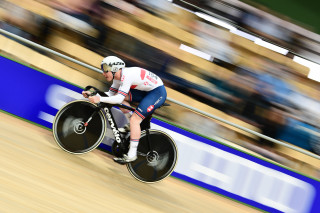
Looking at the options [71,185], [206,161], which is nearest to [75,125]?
[71,185]

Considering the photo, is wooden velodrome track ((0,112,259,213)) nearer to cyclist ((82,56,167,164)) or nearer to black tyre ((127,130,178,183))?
black tyre ((127,130,178,183))

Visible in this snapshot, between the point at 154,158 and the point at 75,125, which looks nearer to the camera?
the point at 75,125

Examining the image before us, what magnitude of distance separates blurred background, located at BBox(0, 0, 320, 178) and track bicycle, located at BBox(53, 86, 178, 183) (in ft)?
3.57

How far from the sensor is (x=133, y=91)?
16.1 ft

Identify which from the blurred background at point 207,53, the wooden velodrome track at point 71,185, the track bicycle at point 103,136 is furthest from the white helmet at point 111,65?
the blurred background at point 207,53

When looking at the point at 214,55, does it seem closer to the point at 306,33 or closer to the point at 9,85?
the point at 306,33

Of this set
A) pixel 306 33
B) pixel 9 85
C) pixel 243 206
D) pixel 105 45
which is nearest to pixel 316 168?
pixel 243 206

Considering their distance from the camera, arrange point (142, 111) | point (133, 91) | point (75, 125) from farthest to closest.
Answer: point (133, 91) → point (75, 125) → point (142, 111)

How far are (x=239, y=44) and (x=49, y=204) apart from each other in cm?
440

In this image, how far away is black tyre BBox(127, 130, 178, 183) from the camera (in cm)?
495

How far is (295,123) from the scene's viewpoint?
6246 mm

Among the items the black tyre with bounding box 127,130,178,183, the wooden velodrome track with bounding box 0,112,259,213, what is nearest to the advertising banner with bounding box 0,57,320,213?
the wooden velodrome track with bounding box 0,112,259,213

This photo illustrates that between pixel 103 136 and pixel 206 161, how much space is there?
156cm

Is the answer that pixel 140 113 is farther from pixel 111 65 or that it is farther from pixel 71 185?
pixel 71 185
